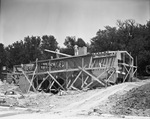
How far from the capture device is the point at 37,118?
1112 centimetres

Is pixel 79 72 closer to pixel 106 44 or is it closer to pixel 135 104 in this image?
pixel 135 104

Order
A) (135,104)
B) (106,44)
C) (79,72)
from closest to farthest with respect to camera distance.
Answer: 1. (135,104)
2. (79,72)
3. (106,44)

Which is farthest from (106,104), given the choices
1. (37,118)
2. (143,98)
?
(37,118)

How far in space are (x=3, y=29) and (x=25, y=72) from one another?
2243cm

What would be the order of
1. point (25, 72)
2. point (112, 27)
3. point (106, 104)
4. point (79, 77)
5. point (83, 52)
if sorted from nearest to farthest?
1. point (106, 104)
2. point (79, 77)
3. point (83, 52)
4. point (25, 72)
5. point (112, 27)

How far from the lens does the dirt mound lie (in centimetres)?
1220

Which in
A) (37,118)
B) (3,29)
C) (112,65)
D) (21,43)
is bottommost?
(37,118)

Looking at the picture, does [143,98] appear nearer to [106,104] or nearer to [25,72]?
[106,104]

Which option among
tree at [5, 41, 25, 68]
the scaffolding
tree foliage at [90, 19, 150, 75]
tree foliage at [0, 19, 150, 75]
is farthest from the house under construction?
tree at [5, 41, 25, 68]

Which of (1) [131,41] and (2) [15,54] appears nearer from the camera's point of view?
(1) [131,41]

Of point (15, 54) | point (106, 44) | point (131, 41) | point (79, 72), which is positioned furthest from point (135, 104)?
point (15, 54)

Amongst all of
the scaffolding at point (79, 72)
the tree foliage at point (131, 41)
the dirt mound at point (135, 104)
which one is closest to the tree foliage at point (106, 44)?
the tree foliage at point (131, 41)

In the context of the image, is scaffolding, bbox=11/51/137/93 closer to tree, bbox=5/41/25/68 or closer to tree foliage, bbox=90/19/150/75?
tree foliage, bbox=90/19/150/75

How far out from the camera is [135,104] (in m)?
13.3
